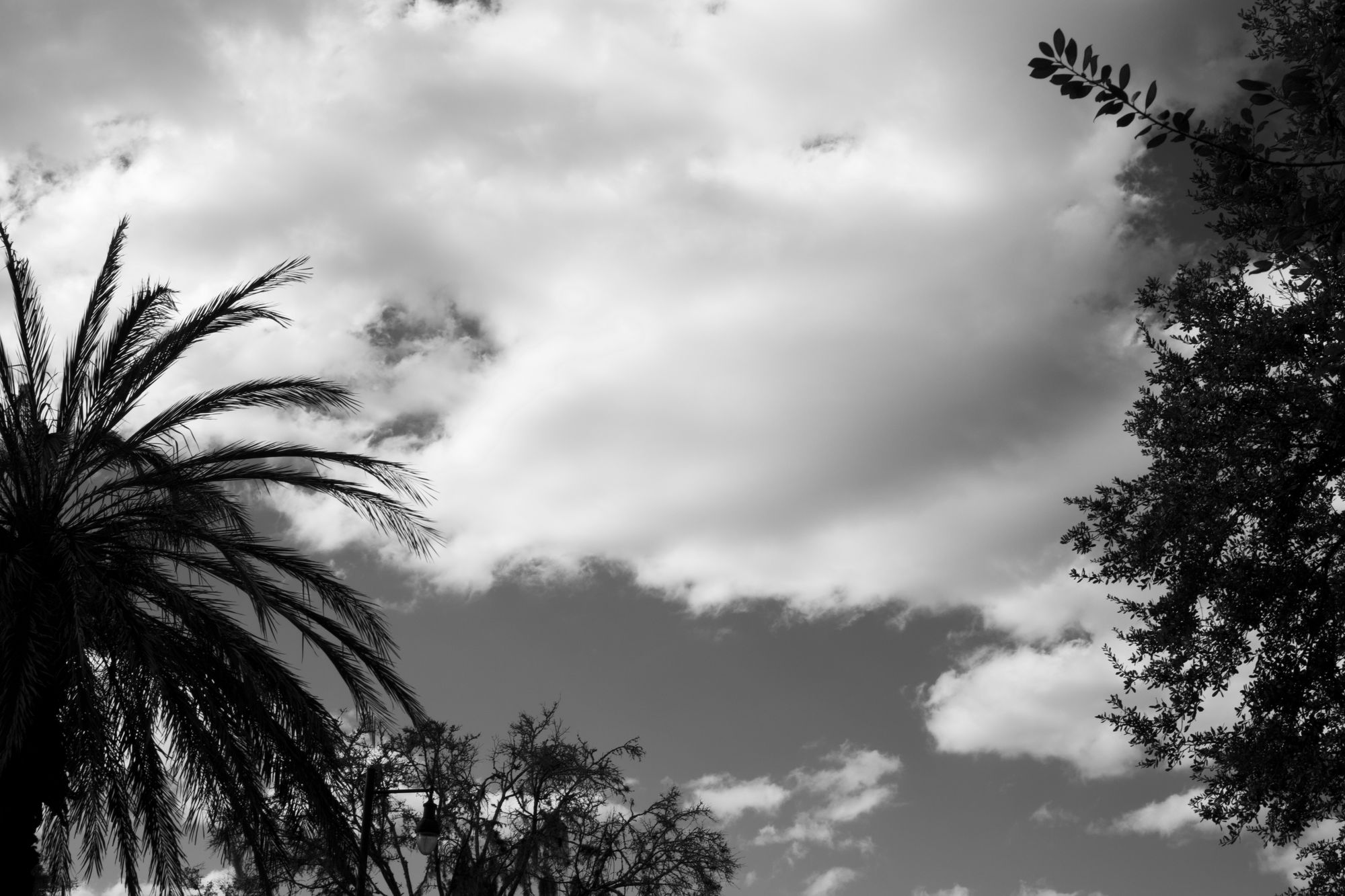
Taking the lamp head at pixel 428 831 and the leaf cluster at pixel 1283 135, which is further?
the lamp head at pixel 428 831

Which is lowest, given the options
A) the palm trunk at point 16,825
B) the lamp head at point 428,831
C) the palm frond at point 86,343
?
the palm trunk at point 16,825

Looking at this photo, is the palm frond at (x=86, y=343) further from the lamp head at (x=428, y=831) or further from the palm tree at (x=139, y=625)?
the lamp head at (x=428, y=831)

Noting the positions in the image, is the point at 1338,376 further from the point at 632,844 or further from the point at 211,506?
the point at 632,844

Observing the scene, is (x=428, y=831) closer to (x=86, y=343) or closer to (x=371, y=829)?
(x=371, y=829)

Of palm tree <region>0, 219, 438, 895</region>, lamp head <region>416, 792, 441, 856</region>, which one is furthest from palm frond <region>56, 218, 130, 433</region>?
lamp head <region>416, 792, 441, 856</region>

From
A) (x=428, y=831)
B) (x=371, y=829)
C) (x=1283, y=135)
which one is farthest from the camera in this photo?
(x=428, y=831)

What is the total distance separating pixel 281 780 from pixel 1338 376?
11031 millimetres

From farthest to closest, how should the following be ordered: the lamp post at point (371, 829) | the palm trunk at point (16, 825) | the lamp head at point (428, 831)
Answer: the lamp head at point (428, 831) < the lamp post at point (371, 829) < the palm trunk at point (16, 825)

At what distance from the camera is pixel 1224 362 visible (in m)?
12.2

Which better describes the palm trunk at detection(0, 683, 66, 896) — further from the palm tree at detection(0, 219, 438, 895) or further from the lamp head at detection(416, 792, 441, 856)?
the lamp head at detection(416, 792, 441, 856)

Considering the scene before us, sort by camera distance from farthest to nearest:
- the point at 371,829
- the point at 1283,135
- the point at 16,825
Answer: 1. the point at 371,829
2. the point at 16,825
3. the point at 1283,135

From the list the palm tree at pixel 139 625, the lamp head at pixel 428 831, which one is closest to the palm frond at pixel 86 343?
the palm tree at pixel 139 625

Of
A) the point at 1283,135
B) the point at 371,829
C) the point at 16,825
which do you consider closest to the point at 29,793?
the point at 16,825

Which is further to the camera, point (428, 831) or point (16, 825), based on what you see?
point (428, 831)
